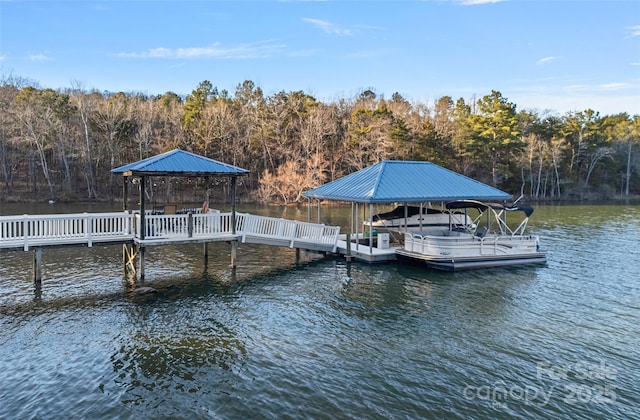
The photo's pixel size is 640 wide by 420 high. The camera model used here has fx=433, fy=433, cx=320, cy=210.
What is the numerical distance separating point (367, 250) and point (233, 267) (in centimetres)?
574

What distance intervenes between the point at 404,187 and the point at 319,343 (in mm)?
10746

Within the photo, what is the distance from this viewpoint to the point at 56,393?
7.68 metres

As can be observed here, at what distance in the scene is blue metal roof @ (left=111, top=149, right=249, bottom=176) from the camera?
14.3 m

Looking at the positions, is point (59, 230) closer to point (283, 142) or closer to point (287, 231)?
point (287, 231)

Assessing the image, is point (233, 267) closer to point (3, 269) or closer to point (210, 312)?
point (210, 312)

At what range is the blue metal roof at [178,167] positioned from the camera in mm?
14305

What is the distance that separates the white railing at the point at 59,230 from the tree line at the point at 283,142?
34295 mm

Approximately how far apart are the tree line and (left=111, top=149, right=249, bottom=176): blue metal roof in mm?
32940

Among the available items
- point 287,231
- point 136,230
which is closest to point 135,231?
point 136,230

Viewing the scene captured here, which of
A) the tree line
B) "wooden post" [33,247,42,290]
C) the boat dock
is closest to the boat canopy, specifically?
the boat dock

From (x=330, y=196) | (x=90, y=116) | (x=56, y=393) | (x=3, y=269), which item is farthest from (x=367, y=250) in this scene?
(x=90, y=116)

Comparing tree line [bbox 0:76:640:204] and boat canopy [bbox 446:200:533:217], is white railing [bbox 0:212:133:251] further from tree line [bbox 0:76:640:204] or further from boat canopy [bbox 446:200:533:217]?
tree line [bbox 0:76:640:204]

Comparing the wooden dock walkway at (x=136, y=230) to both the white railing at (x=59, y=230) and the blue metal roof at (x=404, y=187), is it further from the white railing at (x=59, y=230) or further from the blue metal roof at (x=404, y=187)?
the blue metal roof at (x=404, y=187)

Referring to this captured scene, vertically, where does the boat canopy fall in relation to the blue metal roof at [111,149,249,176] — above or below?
below
